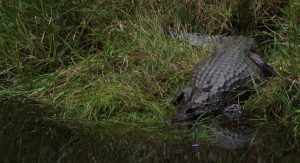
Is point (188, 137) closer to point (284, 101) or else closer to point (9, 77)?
point (284, 101)

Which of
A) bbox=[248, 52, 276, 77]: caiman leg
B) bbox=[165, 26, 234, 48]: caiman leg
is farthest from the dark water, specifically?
bbox=[165, 26, 234, 48]: caiman leg

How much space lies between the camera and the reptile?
6.07m

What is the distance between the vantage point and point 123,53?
275 inches

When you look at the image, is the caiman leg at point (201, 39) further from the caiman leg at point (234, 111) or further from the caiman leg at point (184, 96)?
the caiman leg at point (234, 111)

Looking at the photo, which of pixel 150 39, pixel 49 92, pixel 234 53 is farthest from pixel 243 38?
pixel 49 92

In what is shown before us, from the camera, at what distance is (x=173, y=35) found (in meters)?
7.16

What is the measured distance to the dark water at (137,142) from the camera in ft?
17.2

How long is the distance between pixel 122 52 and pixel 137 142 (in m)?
1.62

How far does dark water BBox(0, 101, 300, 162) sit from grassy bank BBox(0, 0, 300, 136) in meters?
0.18

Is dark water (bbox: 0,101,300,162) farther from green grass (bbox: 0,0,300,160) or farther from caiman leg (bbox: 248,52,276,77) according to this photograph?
caiman leg (bbox: 248,52,276,77)

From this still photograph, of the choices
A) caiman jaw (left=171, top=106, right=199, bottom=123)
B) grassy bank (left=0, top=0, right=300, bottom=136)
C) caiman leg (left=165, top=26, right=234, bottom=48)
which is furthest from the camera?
caiman leg (left=165, top=26, right=234, bottom=48)

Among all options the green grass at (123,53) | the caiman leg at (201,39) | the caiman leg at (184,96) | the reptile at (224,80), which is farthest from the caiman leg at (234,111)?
the caiman leg at (201,39)

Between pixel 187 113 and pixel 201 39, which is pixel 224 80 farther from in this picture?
pixel 201 39

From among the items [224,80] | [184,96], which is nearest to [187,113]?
[184,96]
